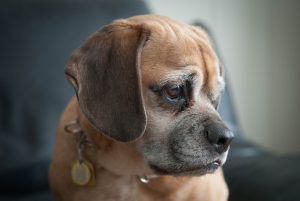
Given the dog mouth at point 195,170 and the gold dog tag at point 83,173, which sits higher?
the dog mouth at point 195,170

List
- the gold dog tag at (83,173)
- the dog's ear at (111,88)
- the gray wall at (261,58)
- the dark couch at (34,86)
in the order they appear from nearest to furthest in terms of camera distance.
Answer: the dog's ear at (111,88), the gold dog tag at (83,173), the dark couch at (34,86), the gray wall at (261,58)

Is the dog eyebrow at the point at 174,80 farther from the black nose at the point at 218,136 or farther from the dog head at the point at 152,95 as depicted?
the black nose at the point at 218,136

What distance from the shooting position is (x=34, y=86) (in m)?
1.60

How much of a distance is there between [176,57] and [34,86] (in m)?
0.63

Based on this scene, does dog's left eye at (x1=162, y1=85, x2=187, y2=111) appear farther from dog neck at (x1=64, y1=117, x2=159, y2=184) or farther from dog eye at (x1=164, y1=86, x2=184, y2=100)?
dog neck at (x1=64, y1=117, x2=159, y2=184)

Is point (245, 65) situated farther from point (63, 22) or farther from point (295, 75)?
point (63, 22)

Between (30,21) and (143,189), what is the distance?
683mm

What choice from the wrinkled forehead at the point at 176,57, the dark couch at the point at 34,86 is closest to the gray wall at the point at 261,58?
the dark couch at the point at 34,86

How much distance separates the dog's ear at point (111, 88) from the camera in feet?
3.46

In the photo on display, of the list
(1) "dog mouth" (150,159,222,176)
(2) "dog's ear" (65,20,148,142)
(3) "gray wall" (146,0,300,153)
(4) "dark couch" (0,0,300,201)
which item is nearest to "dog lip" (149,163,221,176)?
(1) "dog mouth" (150,159,222,176)

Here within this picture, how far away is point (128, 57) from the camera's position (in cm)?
107

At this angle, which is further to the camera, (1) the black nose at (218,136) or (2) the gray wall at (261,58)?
(2) the gray wall at (261,58)

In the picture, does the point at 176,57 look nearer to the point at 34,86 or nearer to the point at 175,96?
the point at 175,96

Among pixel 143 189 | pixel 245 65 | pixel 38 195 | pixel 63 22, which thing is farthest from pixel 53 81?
pixel 245 65
